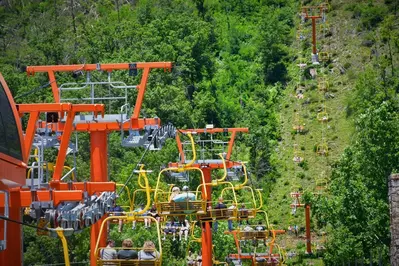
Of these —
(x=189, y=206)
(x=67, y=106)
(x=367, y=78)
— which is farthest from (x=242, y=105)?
(x=67, y=106)

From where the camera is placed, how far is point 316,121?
86.4 meters

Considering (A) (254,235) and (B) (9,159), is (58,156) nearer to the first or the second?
(B) (9,159)

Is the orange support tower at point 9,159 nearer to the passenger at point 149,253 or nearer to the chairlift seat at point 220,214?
the passenger at point 149,253

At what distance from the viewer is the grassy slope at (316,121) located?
7606cm

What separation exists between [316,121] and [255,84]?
11697mm

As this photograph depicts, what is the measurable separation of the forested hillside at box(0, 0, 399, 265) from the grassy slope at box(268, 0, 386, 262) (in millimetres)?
138

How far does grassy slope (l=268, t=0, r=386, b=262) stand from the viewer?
76.1 metres

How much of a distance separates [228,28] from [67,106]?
8741 cm

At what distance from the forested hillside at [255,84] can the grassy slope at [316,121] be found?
14cm

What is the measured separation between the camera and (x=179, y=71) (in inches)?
3553

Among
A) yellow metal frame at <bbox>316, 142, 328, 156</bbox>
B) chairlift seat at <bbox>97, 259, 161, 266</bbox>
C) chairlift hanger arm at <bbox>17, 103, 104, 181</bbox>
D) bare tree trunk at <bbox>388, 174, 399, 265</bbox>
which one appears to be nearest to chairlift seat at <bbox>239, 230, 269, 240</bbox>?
chairlift hanger arm at <bbox>17, 103, 104, 181</bbox>

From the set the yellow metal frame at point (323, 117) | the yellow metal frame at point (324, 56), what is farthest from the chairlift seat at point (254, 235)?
the yellow metal frame at point (324, 56)

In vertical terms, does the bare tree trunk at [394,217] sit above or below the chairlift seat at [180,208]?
below

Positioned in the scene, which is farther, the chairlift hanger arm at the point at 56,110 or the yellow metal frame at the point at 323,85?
the yellow metal frame at the point at 323,85
